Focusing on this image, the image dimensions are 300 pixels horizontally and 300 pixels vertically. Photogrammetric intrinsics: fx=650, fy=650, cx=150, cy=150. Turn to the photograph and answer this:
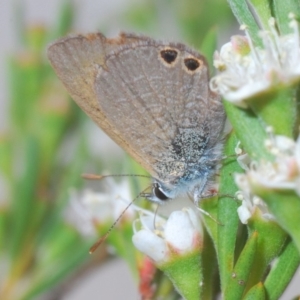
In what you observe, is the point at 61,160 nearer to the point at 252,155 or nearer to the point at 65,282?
the point at 65,282

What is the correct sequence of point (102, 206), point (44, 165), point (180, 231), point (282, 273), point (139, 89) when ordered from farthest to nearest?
point (44, 165), point (102, 206), point (139, 89), point (180, 231), point (282, 273)

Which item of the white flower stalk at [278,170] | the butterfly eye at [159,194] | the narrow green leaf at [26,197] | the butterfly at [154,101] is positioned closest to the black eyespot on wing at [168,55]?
the butterfly at [154,101]

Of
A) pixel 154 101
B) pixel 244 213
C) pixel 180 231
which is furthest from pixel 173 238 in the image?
pixel 154 101

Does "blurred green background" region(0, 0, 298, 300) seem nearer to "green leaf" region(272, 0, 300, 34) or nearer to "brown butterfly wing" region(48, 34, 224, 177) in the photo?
"brown butterfly wing" region(48, 34, 224, 177)

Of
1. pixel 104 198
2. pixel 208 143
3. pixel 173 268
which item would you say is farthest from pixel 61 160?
pixel 173 268

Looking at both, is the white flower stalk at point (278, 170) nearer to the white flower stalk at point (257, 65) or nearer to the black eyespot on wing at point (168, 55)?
the white flower stalk at point (257, 65)

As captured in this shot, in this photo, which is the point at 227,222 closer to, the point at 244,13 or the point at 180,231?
the point at 180,231

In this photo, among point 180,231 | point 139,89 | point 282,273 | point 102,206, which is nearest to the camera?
point 282,273
